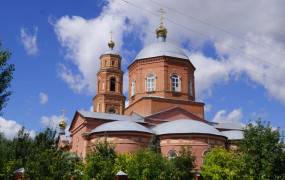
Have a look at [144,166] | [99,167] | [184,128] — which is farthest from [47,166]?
[184,128]

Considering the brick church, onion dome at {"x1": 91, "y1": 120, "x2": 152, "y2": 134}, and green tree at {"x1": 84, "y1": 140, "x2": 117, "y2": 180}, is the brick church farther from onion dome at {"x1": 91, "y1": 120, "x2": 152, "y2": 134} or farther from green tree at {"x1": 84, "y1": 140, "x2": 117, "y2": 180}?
green tree at {"x1": 84, "y1": 140, "x2": 117, "y2": 180}

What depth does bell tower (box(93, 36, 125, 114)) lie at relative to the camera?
142 feet

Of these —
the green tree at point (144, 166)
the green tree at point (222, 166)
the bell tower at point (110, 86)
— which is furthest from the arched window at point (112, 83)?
the green tree at point (144, 166)

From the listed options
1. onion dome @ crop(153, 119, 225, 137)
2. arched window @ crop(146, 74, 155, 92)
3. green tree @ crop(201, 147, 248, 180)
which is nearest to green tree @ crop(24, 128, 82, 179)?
green tree @ crop(201, 147, 248, 180)

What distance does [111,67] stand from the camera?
44.0m

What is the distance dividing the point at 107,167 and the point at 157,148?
8.38 m

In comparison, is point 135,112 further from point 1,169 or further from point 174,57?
point 1,169

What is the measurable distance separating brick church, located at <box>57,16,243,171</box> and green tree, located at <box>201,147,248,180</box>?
366 centimetres

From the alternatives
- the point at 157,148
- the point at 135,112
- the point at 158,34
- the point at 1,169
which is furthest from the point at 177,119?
the point at 1,169

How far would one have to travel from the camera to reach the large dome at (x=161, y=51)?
36.0 metres

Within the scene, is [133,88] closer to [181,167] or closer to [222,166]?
[181,167]

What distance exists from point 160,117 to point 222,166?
32.5 feet

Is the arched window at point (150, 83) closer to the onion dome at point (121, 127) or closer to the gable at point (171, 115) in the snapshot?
the gable at point (171, 115)

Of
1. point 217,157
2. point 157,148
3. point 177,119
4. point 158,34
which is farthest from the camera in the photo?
Result: point 158,34
